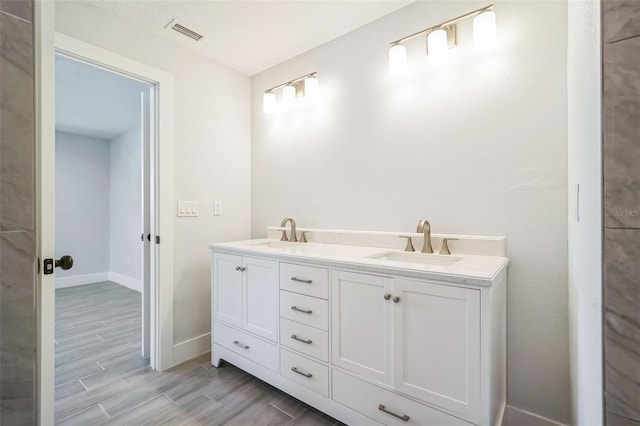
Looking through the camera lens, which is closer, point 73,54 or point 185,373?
point 73,54

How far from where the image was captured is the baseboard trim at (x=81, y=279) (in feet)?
14.0

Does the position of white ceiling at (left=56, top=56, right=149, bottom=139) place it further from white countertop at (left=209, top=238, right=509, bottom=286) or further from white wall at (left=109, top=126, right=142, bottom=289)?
white countertop at (left=209, top=238, right=509, bottom=286)

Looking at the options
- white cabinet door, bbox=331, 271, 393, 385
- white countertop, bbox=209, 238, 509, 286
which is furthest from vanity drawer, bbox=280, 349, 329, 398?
white countertop, bbox=209, 238, 509, 286

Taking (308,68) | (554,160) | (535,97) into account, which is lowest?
(554,160)

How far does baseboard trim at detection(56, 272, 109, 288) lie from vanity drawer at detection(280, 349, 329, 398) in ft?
14.5

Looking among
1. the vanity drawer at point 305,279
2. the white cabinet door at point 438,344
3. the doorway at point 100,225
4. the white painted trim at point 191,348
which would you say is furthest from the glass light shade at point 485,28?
the white painted trim at point 191,348

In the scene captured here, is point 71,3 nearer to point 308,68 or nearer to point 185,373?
point 308,68

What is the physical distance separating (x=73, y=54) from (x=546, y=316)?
9.61 ft

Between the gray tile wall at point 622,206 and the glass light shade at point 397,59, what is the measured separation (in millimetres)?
1331

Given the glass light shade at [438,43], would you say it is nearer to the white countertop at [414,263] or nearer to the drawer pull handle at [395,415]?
the white countertop at [414,263]

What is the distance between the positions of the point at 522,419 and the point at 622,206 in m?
1.51

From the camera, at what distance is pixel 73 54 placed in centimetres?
167

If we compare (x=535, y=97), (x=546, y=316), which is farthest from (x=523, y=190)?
(x=546, y=316)

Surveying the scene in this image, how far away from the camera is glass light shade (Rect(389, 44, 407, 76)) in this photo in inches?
68.4
